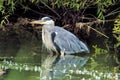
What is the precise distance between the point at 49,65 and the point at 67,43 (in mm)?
1399

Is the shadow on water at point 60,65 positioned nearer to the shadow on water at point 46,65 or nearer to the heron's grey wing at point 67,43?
the shadow on water at point 46,65

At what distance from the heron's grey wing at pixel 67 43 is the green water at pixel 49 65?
A: 21cm

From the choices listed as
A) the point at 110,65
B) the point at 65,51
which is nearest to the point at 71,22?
the point at 65,51

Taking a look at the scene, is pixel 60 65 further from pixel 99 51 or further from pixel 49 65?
pixel 99 51

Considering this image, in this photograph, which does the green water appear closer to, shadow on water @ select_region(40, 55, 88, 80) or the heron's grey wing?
shadow on water @ select_region(40, 55, 88, 80)

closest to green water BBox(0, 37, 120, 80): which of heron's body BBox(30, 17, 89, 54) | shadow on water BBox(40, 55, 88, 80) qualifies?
shadow on water BBox(40, 55, 88, 80)

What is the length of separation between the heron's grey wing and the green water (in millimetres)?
211

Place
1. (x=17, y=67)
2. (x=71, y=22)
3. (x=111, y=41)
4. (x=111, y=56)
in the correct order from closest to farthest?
(x=17, y=67) < (x=111, y=56) < (x=111, y=41) < (x=71, y=22)

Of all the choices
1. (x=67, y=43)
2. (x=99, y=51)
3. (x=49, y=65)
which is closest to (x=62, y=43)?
(x=67, y=43)

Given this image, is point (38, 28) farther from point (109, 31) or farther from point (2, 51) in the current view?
point (2, 51)

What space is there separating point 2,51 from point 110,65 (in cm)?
220

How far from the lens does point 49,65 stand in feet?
29.1

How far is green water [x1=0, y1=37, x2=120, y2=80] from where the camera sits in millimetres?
7911

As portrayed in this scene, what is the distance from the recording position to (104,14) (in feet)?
41.7
